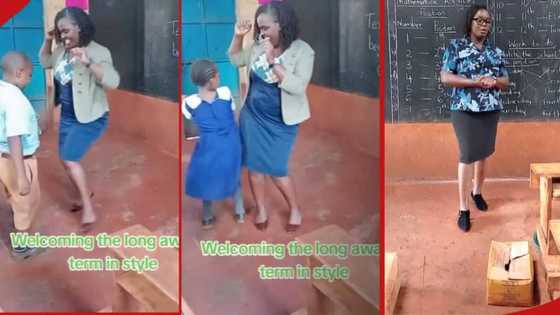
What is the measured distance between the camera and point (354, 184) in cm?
259

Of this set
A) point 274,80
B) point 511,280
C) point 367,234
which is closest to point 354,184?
point 367,234

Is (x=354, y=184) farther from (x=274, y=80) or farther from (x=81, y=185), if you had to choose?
(x=81, y=185)

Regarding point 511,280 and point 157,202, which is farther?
point 157,202

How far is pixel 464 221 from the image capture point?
256cm

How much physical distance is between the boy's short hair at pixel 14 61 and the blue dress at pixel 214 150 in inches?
24.3

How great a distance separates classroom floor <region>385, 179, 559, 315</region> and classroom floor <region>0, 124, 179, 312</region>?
0.87 meters

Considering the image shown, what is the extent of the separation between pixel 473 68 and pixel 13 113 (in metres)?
1.70

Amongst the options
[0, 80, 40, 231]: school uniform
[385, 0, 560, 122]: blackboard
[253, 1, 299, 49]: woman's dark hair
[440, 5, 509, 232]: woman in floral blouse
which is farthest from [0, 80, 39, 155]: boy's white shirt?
[440, 5, 509, 232]: woman in floral blouse

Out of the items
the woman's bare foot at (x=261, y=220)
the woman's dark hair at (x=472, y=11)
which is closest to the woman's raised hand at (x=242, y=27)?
the woman's bare foot at (x=261, y=220)

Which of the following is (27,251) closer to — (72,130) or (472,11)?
(72,130)

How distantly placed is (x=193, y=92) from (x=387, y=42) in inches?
28.9

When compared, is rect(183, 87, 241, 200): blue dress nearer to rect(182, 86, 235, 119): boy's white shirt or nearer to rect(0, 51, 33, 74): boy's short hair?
rect(182, 86, 235, 119): boy's white shirt

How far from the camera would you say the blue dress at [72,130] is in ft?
8.55

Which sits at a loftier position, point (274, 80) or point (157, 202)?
point (274, 80)
